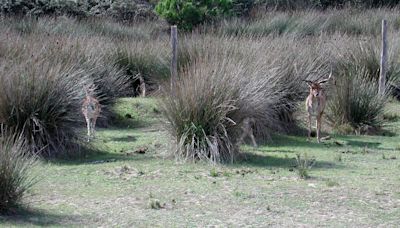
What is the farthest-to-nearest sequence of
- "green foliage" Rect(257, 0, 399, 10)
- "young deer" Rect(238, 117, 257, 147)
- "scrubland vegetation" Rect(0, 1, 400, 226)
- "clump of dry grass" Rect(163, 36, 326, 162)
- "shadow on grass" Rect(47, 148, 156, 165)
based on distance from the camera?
1. "green foliage" Rect(257, 0, 399, 10)
2. "young deer" Rect(238, 117, 257, 147)
3. "shadow on grass" Rect(47, 148, 156, 165)
4. "clump of dry grass" Rect(163, 36, 326, 162)
5. "scrubland vegetation" Rect(0, 1, 400, 226)

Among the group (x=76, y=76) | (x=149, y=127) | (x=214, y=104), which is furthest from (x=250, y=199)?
(x=149, y=127)

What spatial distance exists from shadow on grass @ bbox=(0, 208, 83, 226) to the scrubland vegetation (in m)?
0.03

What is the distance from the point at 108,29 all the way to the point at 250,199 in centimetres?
1803

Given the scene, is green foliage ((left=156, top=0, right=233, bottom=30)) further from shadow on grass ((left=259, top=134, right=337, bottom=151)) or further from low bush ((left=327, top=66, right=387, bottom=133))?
shadow on grass ((left=259, top=134, right=337, bottom=151))

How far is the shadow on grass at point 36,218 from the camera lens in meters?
7.80

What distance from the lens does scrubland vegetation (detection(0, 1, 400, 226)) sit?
8.76 metres

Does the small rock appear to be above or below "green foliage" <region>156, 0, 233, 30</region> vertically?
above

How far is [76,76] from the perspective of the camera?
44.0 ft

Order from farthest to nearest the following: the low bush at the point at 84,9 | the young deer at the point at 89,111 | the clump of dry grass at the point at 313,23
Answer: the low bush at the point at 84,9 < the clump of dry grass at the point at 313,23 < the young deer at the point at 89,111

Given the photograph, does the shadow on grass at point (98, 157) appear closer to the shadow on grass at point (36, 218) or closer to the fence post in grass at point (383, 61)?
the shadow on grass at point (36, 218)

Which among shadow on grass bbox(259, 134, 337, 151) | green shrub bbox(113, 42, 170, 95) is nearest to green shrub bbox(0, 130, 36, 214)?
shadow on grass bbox(259, 134, 337, 151)

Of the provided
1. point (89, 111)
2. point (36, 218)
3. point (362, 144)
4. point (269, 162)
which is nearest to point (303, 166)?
point (269, 162)

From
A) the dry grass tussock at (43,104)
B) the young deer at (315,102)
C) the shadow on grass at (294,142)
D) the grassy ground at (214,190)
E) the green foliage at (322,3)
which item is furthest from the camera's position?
the green foliage at (322,3)

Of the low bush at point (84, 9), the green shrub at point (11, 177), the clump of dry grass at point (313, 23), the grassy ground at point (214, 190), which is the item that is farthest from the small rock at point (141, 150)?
the low bush at point (84, 9)
